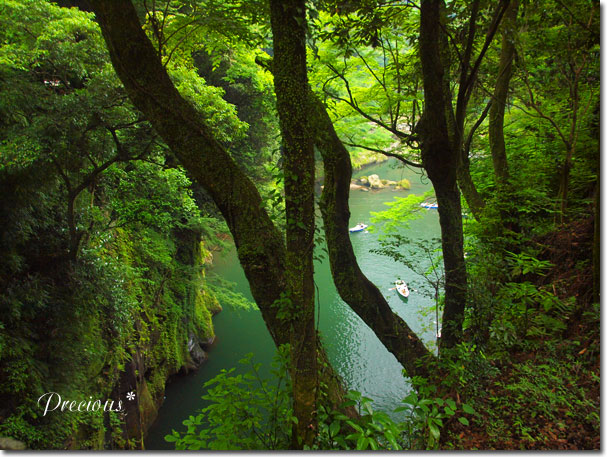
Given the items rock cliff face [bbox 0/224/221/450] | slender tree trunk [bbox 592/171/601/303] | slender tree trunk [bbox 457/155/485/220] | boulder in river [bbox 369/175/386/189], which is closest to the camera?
slender tree trunk [bbox 592/171/601/303]

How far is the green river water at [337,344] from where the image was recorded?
638cm

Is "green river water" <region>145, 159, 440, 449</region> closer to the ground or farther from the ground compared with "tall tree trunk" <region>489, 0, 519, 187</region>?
closer to the ground

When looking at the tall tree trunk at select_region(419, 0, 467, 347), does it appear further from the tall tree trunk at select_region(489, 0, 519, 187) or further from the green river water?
the green river water

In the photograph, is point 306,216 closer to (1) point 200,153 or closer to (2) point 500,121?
(1) point 200,153

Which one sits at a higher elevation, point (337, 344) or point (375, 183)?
point (375, 183)

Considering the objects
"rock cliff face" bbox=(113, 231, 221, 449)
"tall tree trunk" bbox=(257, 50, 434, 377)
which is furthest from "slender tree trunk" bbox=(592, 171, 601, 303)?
"rock cliff face" bbox=(113, 231, 221, 449)

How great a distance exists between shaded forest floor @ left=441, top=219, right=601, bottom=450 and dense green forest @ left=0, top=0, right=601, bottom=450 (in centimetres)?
1

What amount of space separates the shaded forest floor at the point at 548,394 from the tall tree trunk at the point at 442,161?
1.65ft

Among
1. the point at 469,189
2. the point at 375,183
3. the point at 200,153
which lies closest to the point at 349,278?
the point at 200,153

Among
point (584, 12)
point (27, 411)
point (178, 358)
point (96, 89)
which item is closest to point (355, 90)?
point (584, 12)

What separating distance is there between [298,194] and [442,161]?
151 centimetres

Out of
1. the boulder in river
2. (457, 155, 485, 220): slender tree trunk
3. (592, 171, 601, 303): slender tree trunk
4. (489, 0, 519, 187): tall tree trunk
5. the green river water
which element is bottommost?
the green river water

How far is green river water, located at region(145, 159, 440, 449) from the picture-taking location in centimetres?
638

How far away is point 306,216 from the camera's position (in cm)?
165
